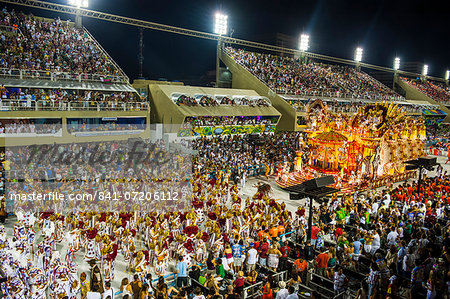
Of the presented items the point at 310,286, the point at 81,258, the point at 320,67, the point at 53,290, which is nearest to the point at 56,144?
Answer: the point at 81,258

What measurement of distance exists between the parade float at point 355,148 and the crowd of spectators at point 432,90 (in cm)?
4658

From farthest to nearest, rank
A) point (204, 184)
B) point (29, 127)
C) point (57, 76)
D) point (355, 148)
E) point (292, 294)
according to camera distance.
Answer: point (57, 76)
point (29, 127)
point (355, 148)
point (204, 184)
point (292, 294)

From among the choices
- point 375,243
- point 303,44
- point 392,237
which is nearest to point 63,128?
point 375,243

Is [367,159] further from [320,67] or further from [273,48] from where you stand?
[320,67]

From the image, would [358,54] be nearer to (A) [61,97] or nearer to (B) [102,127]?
(B) [102,127]

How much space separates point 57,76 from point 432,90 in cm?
6548

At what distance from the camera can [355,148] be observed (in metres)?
20.7

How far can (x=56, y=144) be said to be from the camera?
21141 mm

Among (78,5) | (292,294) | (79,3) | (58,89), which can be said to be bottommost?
(292,294)

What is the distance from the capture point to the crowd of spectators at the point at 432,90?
60838 millimetres

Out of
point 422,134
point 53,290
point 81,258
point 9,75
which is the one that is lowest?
point 81,258

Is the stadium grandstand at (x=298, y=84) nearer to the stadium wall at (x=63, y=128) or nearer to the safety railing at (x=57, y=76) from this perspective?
the safety railing at (x=57, y=76)

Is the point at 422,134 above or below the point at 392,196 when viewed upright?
above

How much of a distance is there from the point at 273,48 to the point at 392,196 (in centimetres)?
3245
